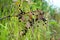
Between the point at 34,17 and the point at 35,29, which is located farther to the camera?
the point at 35,29

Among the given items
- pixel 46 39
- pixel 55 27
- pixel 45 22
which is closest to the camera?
pixel 45 22

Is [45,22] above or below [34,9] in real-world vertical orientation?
below

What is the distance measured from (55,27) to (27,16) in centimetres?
140

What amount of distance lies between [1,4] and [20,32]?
0.91 feet

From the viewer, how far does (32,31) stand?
1.74m

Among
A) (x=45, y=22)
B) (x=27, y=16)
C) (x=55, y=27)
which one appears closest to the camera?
(x=27, y=16)

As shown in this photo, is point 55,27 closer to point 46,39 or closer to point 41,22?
point 46,39

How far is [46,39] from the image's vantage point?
6.83 feet

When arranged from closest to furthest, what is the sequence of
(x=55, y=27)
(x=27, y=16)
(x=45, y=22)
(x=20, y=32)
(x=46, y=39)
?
1. (x=27, y=16)
2. (x=20, y=32)
3. (x=45, y=22)
4. (x=46, y=39)
5. (x=55, y=27)

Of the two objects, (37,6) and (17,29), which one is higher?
(37,6)

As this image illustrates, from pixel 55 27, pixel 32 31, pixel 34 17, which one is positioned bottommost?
pixel 55 27

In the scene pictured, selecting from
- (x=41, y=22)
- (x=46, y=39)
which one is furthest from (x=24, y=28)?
(x=46, y=39)

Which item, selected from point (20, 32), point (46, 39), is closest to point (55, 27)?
point (46, 39)

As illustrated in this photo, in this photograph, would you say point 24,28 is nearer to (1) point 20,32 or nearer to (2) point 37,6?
(1) point 20,32
